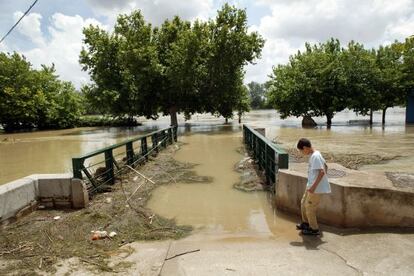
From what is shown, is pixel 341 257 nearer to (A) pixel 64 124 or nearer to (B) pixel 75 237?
(B) pixel 75 237

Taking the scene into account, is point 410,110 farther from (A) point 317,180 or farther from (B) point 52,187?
(B) point 52,187

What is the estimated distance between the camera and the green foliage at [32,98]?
38.2 m

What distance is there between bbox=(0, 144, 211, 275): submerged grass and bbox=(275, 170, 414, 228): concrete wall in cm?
248

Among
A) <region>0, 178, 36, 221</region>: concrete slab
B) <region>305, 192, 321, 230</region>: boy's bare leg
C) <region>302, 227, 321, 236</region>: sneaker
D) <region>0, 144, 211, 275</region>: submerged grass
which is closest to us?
<region>0, 144, 211, 275</region>: submerged grass

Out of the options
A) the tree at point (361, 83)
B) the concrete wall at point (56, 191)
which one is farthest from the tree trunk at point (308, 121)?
the concrete wall at point (56, 191)

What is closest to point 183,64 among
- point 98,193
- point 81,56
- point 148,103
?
point 148,103

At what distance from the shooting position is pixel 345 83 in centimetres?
3216

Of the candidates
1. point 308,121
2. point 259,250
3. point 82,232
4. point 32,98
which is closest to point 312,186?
point 259,250

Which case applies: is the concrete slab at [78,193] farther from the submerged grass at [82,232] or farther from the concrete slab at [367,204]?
the concrete slab at [367,204]

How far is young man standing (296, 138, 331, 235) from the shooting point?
5373mm

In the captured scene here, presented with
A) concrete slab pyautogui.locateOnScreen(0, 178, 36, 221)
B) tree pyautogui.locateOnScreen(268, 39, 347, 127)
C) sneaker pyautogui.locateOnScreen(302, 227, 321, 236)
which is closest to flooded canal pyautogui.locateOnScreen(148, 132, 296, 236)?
sneaker pyautogui.locateOnScreen(302, 227, 321, 236)

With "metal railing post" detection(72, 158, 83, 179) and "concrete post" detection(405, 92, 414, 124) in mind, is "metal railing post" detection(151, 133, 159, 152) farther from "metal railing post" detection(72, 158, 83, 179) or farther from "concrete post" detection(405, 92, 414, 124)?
"concrete post" detection(405, 92, 414, 124)

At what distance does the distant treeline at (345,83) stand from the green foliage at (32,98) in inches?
965

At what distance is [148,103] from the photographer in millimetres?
33969
